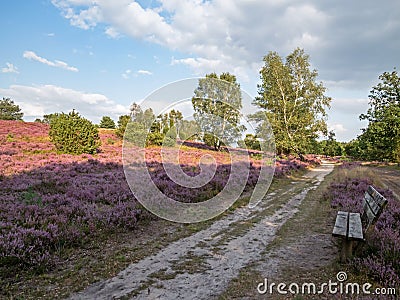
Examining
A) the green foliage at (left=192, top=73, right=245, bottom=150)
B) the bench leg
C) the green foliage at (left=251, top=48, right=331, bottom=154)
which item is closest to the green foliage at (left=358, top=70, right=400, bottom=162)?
the green foliage at (left=251, top=48, right=331, bottom=154)

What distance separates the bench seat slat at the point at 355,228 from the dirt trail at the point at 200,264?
106cm

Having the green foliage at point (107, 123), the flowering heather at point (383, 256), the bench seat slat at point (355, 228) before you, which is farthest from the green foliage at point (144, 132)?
the green foliage at point (107, 123)

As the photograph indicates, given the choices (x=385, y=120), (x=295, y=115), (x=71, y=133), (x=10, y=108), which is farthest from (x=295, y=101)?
(x=10, y=108)

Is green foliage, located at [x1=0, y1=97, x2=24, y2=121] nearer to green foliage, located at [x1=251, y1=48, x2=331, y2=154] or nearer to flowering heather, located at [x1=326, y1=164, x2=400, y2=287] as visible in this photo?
green foliage, located at [x1=251, y1=48, x2=331, y2=154]

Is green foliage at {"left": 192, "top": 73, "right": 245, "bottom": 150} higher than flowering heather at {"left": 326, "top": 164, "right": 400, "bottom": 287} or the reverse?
higher

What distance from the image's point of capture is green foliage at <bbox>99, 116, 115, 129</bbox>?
224 feet

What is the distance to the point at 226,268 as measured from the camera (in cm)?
456

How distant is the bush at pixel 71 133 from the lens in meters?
17.7

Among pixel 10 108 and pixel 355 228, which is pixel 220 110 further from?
pixel 10 108

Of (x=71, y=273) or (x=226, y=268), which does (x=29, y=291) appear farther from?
(x=226, y=268)

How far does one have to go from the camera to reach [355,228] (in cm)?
466

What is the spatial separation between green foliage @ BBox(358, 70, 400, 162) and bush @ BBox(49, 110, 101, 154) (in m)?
23.5

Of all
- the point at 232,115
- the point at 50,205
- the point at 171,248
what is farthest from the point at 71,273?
the point at 232,115

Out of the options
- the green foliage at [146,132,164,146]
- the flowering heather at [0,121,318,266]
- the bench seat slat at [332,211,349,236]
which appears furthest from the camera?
the green foliage at [146,132,164,146]
